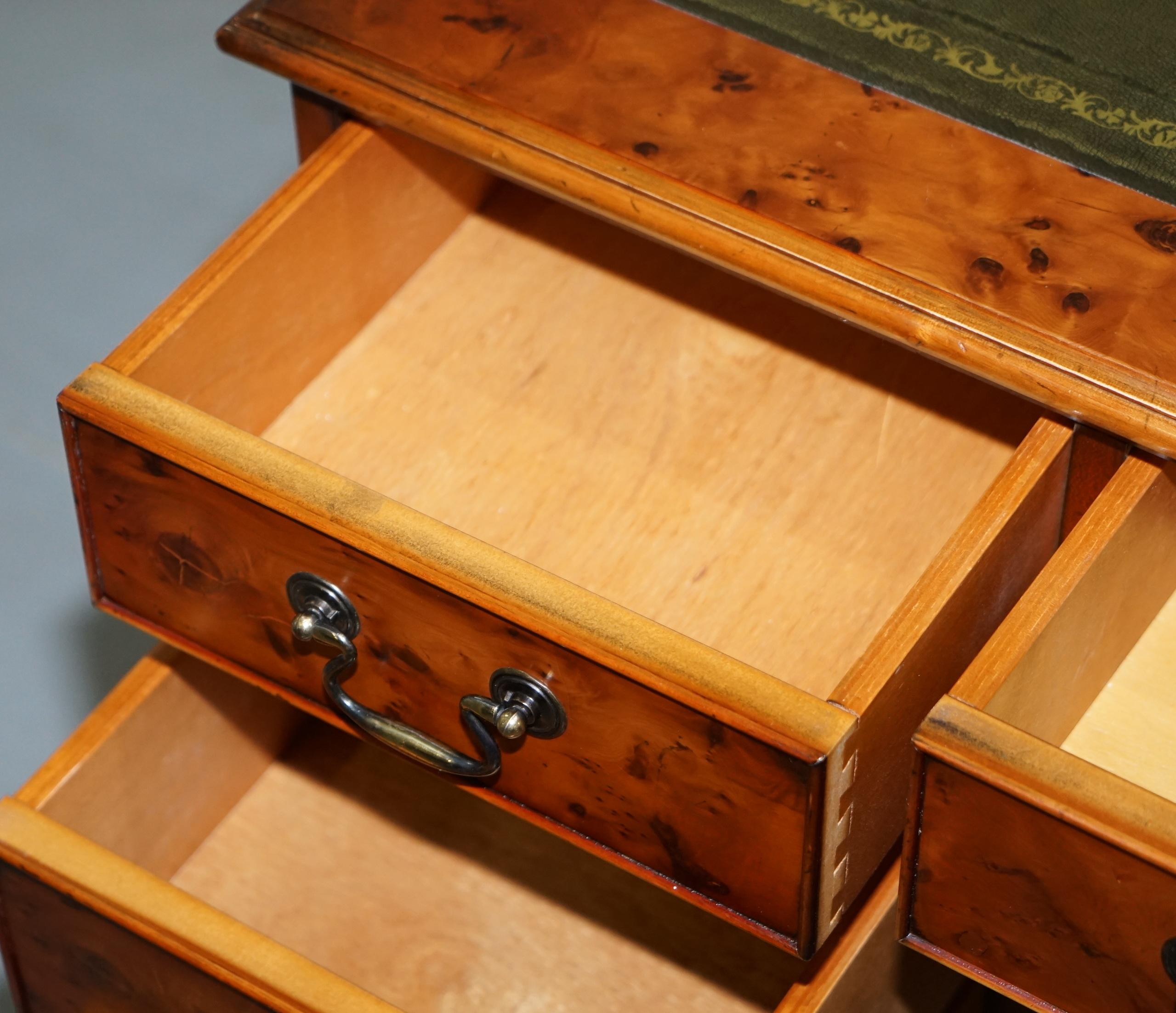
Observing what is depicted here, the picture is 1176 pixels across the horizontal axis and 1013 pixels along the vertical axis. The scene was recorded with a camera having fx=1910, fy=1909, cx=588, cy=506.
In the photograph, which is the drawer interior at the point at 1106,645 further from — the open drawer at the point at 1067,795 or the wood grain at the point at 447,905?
the wood grain at the point at 447,905

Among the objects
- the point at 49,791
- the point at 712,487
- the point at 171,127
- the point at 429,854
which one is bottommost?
the point at 49,791

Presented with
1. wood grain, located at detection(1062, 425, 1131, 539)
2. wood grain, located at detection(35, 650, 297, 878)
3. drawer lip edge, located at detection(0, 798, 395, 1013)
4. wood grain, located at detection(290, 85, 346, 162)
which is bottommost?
drawer lip edge, located at detection(0, 798, 395, 1013)

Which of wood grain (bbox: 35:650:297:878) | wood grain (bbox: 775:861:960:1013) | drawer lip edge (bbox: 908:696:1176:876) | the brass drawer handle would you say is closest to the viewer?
A: drawer lip edge (bbox: 908:696:1176:876)

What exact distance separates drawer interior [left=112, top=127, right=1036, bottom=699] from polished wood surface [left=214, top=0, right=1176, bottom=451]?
0.24 ft

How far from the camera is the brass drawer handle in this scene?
2.71 ft

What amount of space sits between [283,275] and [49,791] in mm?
301

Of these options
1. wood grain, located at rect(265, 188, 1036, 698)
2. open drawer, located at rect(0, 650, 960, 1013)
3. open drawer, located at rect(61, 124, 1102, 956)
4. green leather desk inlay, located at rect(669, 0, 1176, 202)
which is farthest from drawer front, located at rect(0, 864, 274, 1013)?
green leather desk inlay, located at rect(669, 0, 1176, 202)

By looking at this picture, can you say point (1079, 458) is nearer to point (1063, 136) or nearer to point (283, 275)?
point (1063, 136)

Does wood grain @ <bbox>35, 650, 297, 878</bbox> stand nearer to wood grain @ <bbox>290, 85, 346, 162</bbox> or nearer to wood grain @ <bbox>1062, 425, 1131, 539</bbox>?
wood grain @ <bbox>290, 85, 346, 162</bbox>

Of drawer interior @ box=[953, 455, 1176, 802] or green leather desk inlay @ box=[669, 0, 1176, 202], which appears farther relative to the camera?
green leather desk inlay @ box=[669, 0, 1176, 202]

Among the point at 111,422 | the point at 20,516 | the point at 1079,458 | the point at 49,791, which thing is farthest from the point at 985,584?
the point at 20,516

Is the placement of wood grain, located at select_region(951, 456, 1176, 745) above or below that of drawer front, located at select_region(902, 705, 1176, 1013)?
above

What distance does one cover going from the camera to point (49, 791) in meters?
1.01

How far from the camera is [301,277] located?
3.30 ft
